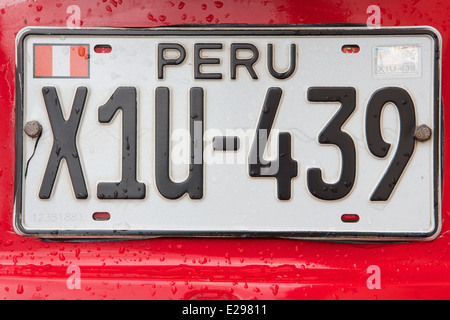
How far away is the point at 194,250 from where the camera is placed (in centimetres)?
146

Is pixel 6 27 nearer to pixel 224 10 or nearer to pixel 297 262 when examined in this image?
pixel 224 10

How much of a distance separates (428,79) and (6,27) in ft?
3.58

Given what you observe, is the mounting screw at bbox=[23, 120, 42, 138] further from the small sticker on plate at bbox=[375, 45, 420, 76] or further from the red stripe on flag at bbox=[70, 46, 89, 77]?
the small sticker on plate at bbox=[375, 45, 420, 76]

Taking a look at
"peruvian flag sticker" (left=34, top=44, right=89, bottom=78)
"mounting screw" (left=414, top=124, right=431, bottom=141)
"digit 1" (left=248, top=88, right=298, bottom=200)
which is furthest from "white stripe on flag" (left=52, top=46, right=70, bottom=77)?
"mounting screw" (left=414, top=124, right=431, bottom=141)

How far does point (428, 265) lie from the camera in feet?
4.76

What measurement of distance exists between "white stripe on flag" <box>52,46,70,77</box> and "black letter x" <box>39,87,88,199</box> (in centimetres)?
4

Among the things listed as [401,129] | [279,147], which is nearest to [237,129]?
[279,147]

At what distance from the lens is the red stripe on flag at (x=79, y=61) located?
144 centimetres

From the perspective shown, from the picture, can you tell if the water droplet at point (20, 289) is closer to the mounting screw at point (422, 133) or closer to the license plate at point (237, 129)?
the license plate at point (237, 129)

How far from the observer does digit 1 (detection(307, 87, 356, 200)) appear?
1412 millimetres

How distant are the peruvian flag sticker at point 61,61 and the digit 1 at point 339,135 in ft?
1.91

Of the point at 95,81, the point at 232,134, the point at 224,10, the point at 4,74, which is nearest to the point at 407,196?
the point at 232,134

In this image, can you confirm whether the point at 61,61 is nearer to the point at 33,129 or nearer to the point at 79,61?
the point at 79,61
